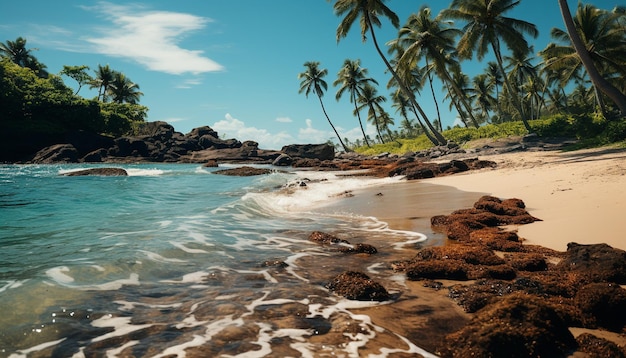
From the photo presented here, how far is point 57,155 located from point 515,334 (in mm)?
49597

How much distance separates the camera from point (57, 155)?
40625 mm

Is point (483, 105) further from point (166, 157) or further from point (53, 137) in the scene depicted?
point (53, 137)

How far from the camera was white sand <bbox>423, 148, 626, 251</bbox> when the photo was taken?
538cm

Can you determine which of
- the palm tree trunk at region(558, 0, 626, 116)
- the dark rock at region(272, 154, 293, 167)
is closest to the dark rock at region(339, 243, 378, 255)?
the palm tree trunk at region(558, 0, 626, 116)

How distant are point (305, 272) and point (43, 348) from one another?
299 centimetres

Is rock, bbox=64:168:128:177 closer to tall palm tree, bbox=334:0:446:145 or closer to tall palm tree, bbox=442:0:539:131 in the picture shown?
tall palm tree, bbox=334:0:446:145

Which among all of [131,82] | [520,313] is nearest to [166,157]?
[131,82]

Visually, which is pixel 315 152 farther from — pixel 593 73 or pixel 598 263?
pixel 598 263

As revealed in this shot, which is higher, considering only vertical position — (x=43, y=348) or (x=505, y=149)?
(x=505, y=149)

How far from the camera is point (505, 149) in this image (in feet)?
83.0

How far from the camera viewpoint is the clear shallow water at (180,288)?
121 inches

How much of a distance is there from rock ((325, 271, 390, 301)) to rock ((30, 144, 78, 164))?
154ft

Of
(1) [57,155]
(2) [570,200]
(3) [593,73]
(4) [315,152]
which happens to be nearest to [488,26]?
(3) [593,73]

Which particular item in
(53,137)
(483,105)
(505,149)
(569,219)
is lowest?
(569,219)
